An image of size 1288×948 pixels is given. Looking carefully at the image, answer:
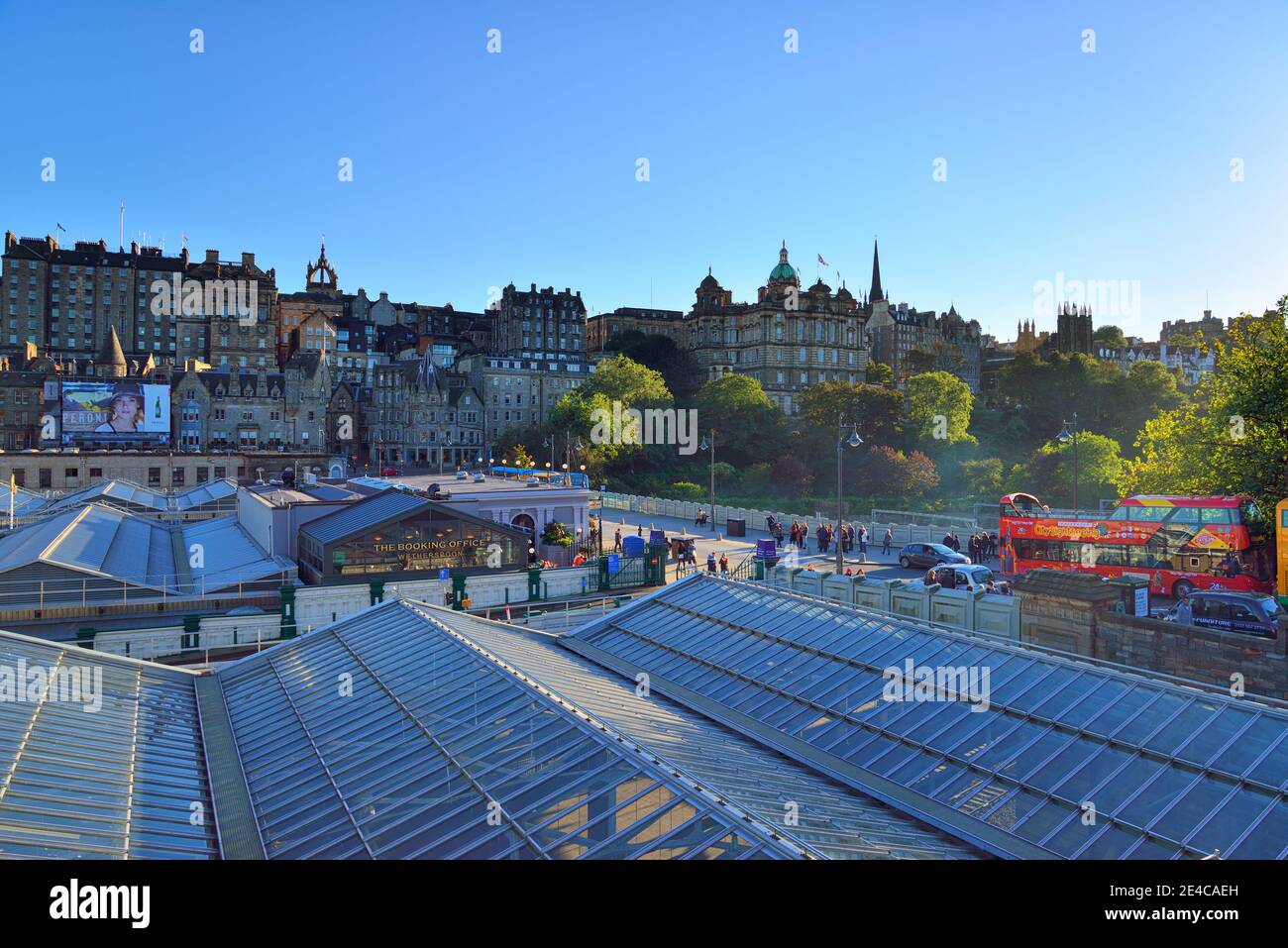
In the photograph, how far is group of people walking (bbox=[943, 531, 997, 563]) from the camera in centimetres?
3912

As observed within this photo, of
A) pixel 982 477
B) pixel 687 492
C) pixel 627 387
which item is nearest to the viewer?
pixel 982 477

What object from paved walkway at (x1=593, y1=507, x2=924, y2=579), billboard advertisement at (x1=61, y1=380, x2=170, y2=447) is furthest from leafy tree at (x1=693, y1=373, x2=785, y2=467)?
billboard advertisement at (x1=61, y1=380, x2=170, y2=447)

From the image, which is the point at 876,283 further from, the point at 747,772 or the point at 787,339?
the point at 747,772

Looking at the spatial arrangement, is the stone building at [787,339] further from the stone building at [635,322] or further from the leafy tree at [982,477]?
the leafy tree at [982,477]

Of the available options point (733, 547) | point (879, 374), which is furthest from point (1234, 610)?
point (879, 374)

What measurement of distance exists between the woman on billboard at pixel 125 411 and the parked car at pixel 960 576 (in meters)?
82.4

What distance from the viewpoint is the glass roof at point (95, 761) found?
8930mm

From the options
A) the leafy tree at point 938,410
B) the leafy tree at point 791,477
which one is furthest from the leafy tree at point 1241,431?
the leafy tree at point 938,410

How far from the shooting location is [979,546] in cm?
3934

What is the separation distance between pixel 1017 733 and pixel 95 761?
11.6 meters

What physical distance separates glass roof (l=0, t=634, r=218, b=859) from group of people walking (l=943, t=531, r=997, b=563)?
32.3 metres

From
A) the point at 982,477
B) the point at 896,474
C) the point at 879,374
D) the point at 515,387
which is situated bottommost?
the point at 982,477
